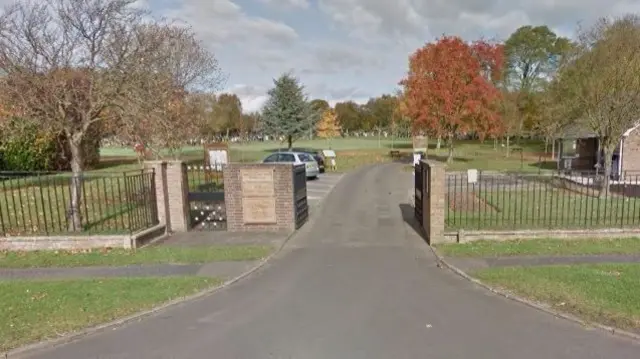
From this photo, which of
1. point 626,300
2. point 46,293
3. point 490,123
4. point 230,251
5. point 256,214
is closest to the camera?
point 626,300

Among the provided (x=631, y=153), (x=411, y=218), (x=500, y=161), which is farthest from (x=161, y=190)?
(x=500, y=161)

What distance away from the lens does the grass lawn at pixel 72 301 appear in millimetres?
4802

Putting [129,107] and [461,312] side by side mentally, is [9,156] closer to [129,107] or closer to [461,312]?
[129,107]

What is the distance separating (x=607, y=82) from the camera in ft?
44.1

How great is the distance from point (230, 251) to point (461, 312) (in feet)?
15.2

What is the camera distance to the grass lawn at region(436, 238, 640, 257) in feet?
24.9

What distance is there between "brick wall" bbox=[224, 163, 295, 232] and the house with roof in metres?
12.7

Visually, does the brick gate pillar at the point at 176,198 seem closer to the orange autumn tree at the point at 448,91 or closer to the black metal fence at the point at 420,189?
the black metal fence at the point at 420,189

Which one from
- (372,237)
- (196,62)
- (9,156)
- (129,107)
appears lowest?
(372,237)

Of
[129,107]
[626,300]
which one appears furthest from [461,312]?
[129,107]

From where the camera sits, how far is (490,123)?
28.6m

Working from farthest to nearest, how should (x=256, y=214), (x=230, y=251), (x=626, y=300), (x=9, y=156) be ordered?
(x=9, y=156) → (x=256, y=214) → (x=230, y=251) → (x=626, y=300)

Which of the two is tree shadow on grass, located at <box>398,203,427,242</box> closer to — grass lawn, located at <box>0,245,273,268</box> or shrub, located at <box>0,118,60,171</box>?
grass lawn, located at <box>0,245,273,268</box>

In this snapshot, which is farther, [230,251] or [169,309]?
[230,251]
